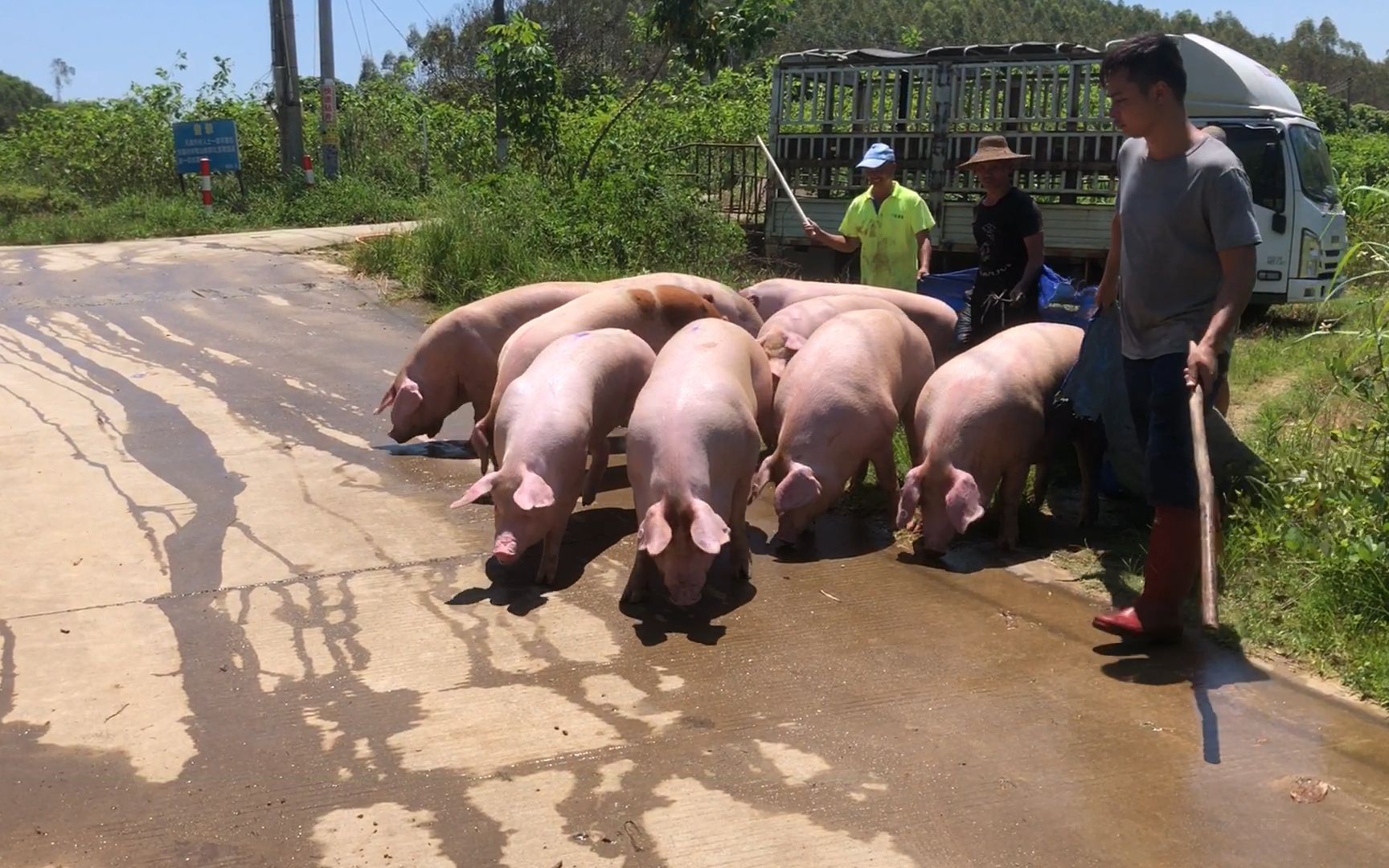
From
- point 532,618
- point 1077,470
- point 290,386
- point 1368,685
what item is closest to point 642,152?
point 290,386

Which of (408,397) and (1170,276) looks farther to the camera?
(408,397)

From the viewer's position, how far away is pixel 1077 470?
6840mm

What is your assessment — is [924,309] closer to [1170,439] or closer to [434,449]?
[434,449]

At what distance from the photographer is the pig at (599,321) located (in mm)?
6699

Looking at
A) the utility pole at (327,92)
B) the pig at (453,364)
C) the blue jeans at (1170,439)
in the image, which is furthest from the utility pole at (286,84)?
the blue jeans at (1170,439)

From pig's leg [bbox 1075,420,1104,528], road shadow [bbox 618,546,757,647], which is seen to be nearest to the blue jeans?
pig's leg [bbox 1075,420,1104,528]

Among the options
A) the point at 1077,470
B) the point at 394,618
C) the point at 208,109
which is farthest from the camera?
the point at 208,109

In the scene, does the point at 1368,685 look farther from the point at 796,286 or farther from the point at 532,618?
the point at 796,286

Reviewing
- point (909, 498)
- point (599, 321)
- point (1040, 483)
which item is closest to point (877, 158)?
point (599, 321)

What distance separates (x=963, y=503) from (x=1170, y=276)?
1380mm

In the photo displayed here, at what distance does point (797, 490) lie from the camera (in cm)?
560

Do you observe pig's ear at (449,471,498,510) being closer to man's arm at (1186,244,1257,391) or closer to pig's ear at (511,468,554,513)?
pig's ear at (511,468,554,513)

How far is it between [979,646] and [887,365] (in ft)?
6.14

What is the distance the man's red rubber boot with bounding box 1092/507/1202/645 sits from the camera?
439 centimetres
